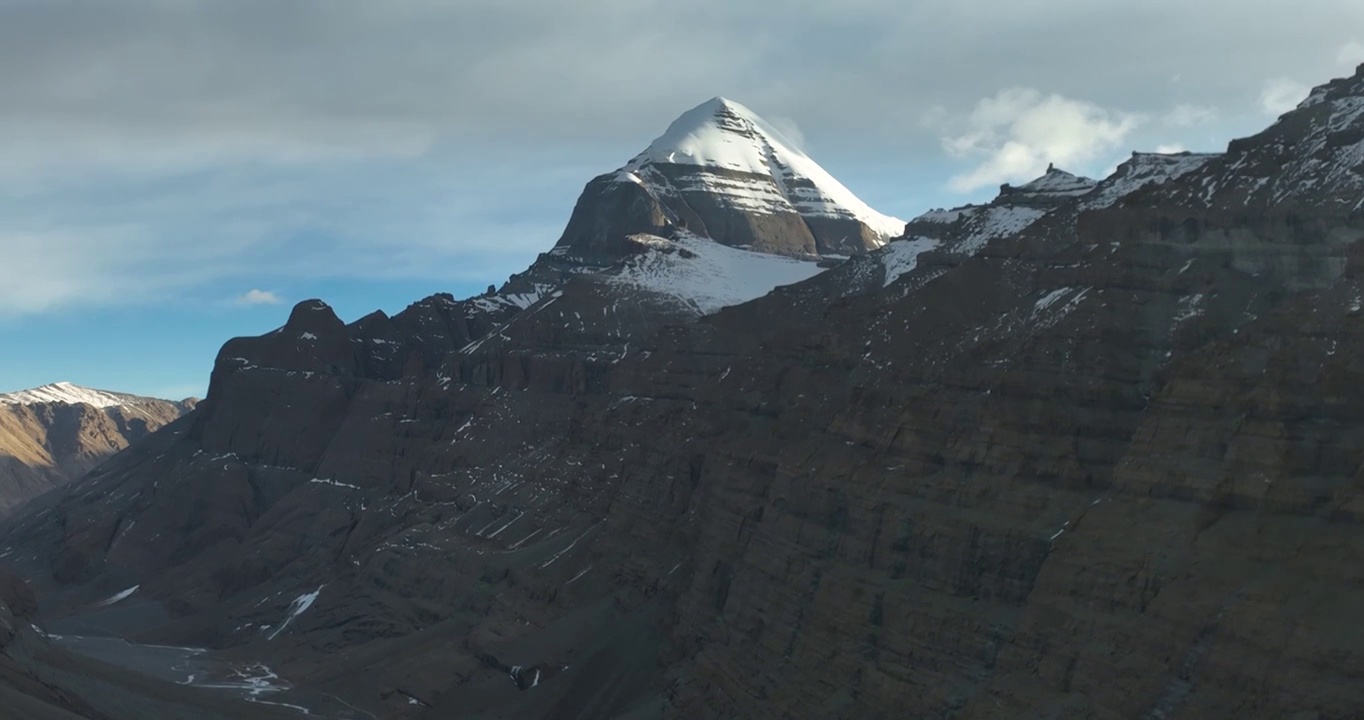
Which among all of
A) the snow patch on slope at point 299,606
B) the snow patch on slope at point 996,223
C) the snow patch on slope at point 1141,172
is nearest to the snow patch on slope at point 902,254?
the snow patch on slope at point 996,223

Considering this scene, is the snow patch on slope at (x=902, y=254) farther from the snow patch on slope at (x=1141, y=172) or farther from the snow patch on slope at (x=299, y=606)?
the snow patch on slope at (x=299, y=606)

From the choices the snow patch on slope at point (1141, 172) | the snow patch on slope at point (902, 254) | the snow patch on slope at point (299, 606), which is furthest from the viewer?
the snow patch on slope at point (299, 606)

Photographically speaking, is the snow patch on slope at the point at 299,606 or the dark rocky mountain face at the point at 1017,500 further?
the snow patch on slope at the point at 299,606

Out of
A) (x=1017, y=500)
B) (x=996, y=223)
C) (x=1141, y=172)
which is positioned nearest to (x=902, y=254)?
(x=996, y=223)

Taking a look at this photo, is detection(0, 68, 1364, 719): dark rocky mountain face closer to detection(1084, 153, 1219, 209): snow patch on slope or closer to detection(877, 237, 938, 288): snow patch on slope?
detection(1084, 153, 1219, 209): snow patch on slope

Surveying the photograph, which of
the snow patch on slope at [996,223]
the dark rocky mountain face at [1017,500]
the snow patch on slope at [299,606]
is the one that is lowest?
the snow patch on slope at [299,606]

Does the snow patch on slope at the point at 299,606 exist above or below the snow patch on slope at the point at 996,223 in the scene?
below

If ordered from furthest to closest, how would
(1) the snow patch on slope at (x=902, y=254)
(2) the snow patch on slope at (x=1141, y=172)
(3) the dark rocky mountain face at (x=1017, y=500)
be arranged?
(1) the snow patch on slope at (x=902, y=254)
(2) the snow patch on slope at (x=1141, y=172)
(3) the dark rocky mountain face at (x=1017, y=500)

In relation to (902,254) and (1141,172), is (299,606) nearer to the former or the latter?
(902,254)

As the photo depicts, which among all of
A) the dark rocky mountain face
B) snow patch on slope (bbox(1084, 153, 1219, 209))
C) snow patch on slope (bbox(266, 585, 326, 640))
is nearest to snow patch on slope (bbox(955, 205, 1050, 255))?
the dark rocky mountain face

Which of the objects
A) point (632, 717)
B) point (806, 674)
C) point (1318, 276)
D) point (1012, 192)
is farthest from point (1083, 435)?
point (1012, 192)

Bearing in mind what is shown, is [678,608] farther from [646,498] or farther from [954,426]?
[954,426]
